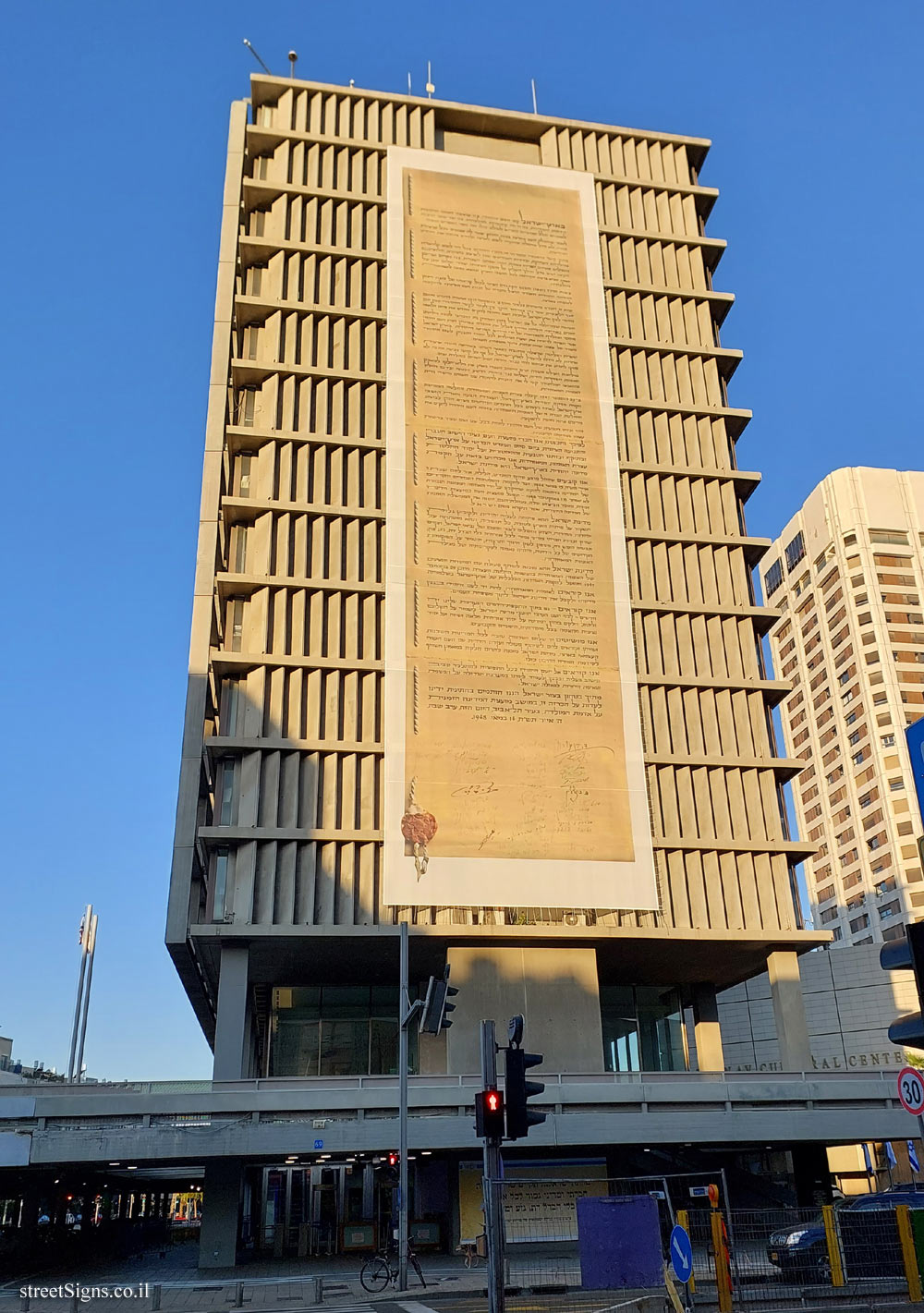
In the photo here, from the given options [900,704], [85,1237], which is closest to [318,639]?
[85,1237]

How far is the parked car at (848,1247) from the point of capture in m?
20.7

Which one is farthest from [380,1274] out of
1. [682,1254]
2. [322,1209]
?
[322,1209]

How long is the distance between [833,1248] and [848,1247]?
1.64 feet

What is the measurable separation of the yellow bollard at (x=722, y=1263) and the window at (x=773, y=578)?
130477 millimetres

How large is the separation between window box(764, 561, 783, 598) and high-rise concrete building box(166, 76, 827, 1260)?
8515 centimetres

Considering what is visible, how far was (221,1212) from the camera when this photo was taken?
39.7 m

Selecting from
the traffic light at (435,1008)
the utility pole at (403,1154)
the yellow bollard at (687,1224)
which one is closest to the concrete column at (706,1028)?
the utility pole at (403,1154)

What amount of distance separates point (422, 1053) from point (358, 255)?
3809cm

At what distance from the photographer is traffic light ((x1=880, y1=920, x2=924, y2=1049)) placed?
27.2ft

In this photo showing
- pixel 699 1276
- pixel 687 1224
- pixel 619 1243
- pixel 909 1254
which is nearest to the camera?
pixel 909 1254

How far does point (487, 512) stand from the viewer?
2062 inches

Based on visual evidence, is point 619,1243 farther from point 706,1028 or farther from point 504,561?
point 706,1028

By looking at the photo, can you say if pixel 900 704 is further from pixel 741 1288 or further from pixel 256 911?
pixel 741 1288

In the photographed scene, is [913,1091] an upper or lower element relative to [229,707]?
lower
